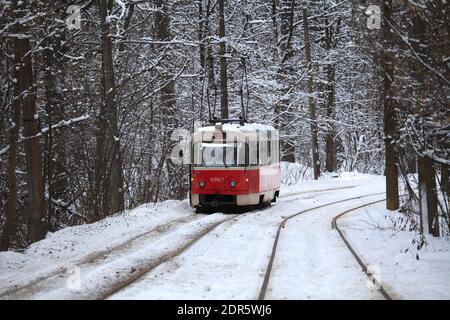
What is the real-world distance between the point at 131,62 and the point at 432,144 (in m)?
13.7

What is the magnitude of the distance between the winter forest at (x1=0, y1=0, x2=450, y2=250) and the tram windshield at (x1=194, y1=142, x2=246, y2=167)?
1.21 meters

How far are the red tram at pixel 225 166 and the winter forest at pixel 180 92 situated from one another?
1.33 metres

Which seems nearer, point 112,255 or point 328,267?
point 328,267

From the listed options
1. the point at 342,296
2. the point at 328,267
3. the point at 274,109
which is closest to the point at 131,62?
the point at 274,109

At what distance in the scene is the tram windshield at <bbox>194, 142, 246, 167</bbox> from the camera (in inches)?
744

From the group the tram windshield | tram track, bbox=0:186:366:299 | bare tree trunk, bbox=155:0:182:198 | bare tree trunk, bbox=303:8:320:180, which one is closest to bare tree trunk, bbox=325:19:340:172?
bare tree trunk, bbox=303:8:320:180

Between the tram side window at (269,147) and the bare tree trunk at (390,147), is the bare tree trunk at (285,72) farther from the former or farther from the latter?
the bare tree trunk at (390,147)

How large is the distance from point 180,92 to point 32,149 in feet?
51.4

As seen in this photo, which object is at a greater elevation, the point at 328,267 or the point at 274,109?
the point at 274,109

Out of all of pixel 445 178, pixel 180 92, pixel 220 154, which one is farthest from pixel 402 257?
pixel 180 92

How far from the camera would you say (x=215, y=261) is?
10562mm
